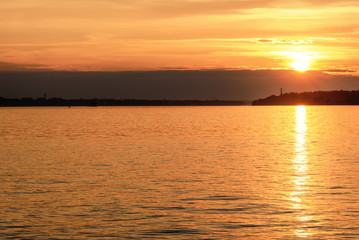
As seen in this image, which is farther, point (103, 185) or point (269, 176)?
point (269, 176)

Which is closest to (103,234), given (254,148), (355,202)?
(355,202)

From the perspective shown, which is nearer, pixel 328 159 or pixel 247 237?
pixel 247 237

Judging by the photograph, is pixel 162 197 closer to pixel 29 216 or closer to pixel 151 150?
pixel 29 216

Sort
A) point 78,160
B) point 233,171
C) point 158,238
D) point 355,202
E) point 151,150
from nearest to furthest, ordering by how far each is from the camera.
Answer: point 158,238 → point 355,202 → point 233,171 → point 78,160 → point 151,150

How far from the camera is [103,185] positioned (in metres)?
30.8

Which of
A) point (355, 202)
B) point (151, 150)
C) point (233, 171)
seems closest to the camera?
point (355, 202)

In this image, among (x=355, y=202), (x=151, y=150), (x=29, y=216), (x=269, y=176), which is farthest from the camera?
(x=151, y=150)

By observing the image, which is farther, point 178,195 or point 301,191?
point 301,191

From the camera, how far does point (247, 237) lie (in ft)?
65.4

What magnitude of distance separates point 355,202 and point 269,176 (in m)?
9.17

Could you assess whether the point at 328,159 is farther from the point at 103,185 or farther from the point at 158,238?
the point at 158,238

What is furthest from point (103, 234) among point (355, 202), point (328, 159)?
point (328, 159)

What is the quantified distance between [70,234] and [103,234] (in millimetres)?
1145

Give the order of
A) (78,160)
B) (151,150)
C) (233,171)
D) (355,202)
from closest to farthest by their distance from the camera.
A: (355,202) < (233,171) < (78,160) < (151,150)
